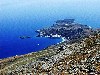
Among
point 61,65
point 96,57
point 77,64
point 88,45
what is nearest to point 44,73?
point 61,65

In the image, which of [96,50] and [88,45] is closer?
[96,50]

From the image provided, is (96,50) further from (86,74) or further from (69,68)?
(86,74)

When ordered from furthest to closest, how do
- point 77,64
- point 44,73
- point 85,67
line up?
1. point 44,73
2. point 77,64
3. point 85,67

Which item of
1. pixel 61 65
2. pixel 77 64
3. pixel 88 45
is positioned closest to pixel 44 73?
pixel 61 65

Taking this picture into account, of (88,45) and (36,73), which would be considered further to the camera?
(88,45)

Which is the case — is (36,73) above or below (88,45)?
below

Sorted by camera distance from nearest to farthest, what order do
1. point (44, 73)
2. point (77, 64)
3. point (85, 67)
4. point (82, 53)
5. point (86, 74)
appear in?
point (86, 74), point (85, 67), point (77, 64), point (44, 73), point (82, 53)

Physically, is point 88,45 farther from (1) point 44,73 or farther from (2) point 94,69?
(2) point 94,69

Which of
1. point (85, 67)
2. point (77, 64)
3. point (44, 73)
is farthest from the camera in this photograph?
point (44, 73)

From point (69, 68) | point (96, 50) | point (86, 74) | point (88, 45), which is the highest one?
point (88, 45)
